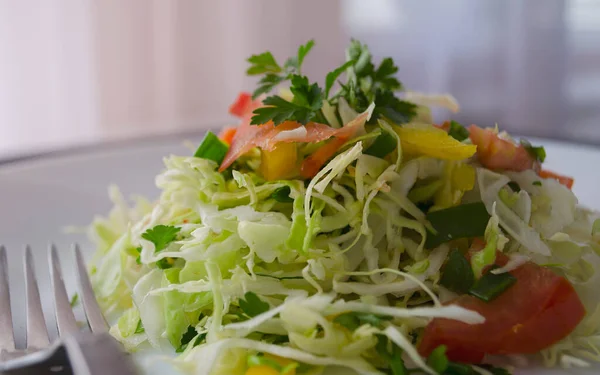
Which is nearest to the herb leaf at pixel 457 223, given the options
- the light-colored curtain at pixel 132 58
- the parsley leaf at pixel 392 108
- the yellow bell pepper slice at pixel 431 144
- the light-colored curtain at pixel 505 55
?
the yellow bell pepper slice at pixel 431 144

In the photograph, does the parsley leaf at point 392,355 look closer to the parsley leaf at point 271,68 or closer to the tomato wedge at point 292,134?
the tomato wedge at point 292,134

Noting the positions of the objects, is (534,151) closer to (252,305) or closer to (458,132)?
(458,132)

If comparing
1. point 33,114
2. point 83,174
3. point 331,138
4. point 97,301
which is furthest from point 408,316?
point 33,114

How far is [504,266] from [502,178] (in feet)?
0.86

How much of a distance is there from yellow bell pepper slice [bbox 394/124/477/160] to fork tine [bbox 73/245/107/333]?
69 centimetres

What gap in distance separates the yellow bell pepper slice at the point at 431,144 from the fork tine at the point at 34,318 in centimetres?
78

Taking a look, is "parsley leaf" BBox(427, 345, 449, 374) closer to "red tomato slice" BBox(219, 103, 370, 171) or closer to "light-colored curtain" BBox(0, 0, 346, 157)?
"red tomato slice" BBox(219, 103, 370, 171)

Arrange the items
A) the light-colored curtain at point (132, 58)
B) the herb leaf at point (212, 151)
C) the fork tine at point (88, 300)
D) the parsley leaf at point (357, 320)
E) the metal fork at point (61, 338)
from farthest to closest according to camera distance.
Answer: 1. the light-colored curtain at point (132, 58)
2. the herb leaf at point (212, 151)
3. the fork tine at point (88, 300)
4. the parsley leaf at point (357, 320)
5. the metal fork at point (61, 338)

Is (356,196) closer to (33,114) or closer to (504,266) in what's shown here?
(504,266)

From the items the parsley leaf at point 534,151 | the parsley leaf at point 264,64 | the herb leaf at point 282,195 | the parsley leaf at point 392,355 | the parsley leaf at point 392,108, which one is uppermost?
the parsley leaf at point 264,64

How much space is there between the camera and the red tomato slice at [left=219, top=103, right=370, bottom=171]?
4.18 feet

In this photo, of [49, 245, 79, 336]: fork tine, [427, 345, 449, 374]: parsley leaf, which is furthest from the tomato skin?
[427, 345, 449, 374]: parsley leaf

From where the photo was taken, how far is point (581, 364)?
1.04 m

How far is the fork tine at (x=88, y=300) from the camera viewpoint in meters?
1.24
